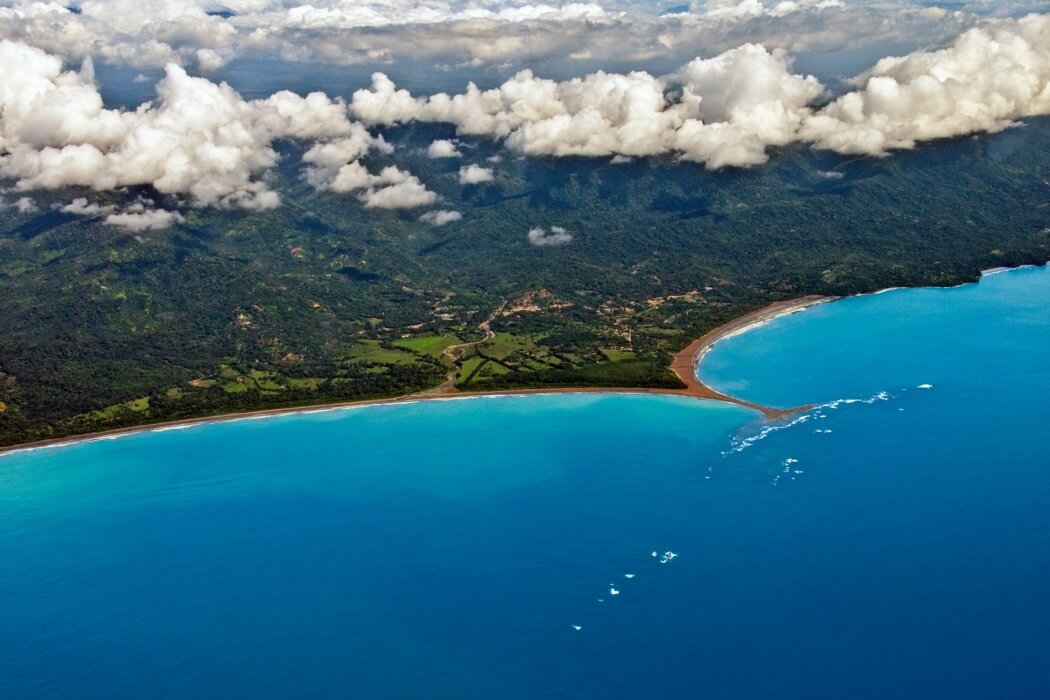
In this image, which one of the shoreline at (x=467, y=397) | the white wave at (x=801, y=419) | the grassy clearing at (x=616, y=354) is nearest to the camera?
the white wave at (x=801, y=419)

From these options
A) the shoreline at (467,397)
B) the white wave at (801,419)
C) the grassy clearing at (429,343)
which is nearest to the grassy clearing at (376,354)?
the grassy clearing at (429,343)

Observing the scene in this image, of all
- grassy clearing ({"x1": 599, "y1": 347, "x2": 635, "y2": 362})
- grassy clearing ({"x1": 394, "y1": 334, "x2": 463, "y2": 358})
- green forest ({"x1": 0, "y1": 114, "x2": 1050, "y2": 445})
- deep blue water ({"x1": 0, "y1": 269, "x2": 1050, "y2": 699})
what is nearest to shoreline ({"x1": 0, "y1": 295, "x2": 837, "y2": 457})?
green forest ({"x1": 0, "y1": 114, "x2": 1050, "y2": 445})

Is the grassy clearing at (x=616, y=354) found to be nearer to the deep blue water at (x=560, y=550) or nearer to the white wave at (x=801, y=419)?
the deep blue water at (x=560, y=550)

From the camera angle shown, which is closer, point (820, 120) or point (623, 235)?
point (623, 235)

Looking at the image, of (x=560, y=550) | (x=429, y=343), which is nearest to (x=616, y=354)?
(x=429, y=343)

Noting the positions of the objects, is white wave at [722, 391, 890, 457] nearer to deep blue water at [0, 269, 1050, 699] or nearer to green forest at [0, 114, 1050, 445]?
deep blue water at [0, 269, 1050, 699]

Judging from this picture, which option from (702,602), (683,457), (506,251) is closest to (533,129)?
(506,251)

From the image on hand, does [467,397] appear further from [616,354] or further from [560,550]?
[560,550]

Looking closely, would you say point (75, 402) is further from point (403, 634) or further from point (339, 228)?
point (339, 228)
